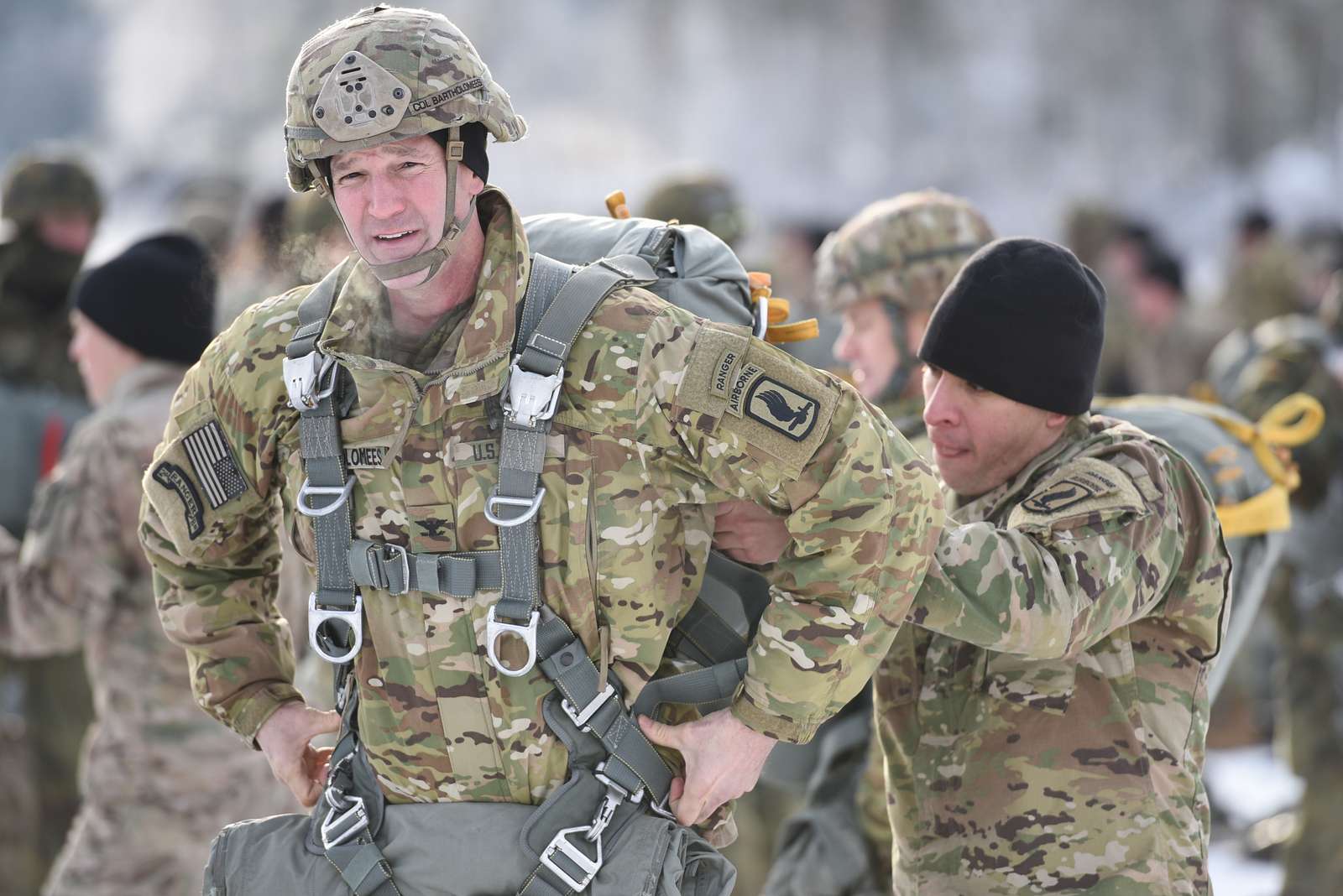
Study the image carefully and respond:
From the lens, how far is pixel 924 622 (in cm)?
245

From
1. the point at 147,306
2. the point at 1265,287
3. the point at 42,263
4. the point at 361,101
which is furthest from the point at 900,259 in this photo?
the point at 1265,287

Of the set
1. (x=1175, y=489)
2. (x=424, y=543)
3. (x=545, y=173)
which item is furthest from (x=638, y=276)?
(x=545, y=173)

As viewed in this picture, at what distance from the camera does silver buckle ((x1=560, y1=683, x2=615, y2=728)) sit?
2340 millimetres

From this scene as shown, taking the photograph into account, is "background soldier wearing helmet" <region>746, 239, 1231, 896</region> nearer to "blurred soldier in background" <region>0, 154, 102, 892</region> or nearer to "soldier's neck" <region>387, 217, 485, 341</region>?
"soldier's neck" <region>387, 217, 485, 341</region>

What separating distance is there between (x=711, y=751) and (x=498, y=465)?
0.56 m

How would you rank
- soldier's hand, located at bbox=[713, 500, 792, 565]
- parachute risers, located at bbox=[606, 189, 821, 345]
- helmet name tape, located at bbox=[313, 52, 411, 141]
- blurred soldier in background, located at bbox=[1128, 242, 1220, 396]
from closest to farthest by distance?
helmet name tape, located at bbox=[313, 52, 411, 141]
soldier's hand, located at bbox=[713, 500, 792, 565]
parachute risers, located at bbox=[606, 189, 821, 345]
blurred soldier in background, located at bbox=[1128, 242, 1220, 396]

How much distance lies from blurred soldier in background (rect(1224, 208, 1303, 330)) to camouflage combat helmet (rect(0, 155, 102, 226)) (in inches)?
287

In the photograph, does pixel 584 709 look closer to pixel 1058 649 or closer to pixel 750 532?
pixel 750 532

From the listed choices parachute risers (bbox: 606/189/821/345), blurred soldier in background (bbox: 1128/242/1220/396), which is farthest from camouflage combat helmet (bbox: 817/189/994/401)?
blurred soldier in background (bbox: 1128/242/1220/396)

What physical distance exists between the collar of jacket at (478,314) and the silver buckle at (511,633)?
0.34 metres

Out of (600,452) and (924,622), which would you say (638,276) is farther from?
(924,622)

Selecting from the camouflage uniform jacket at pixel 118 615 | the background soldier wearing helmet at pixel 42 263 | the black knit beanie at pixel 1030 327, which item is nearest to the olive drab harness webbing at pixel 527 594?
the black knit beanie at pixel 1030 327

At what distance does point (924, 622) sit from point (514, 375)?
2.53ft

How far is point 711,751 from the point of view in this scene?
2375 mm
